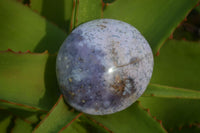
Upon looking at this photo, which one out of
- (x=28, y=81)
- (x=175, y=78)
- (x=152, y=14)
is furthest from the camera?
(x=175, y=78)

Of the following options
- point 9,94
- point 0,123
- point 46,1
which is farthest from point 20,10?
point 0,123

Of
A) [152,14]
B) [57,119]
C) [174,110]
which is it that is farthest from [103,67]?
[174,110]

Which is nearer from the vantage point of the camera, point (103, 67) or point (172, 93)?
point (103, 67)

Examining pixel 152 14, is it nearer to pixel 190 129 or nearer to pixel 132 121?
pixel 132 121

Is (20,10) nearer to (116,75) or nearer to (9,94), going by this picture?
(9,94)

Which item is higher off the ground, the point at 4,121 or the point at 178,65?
the point at 178,65

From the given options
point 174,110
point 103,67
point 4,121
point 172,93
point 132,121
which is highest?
point 103,67

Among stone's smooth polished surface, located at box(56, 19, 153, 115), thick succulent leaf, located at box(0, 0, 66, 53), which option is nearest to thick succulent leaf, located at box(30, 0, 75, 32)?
thick succulent leaf, located at box(0, 0, 66, 53)
